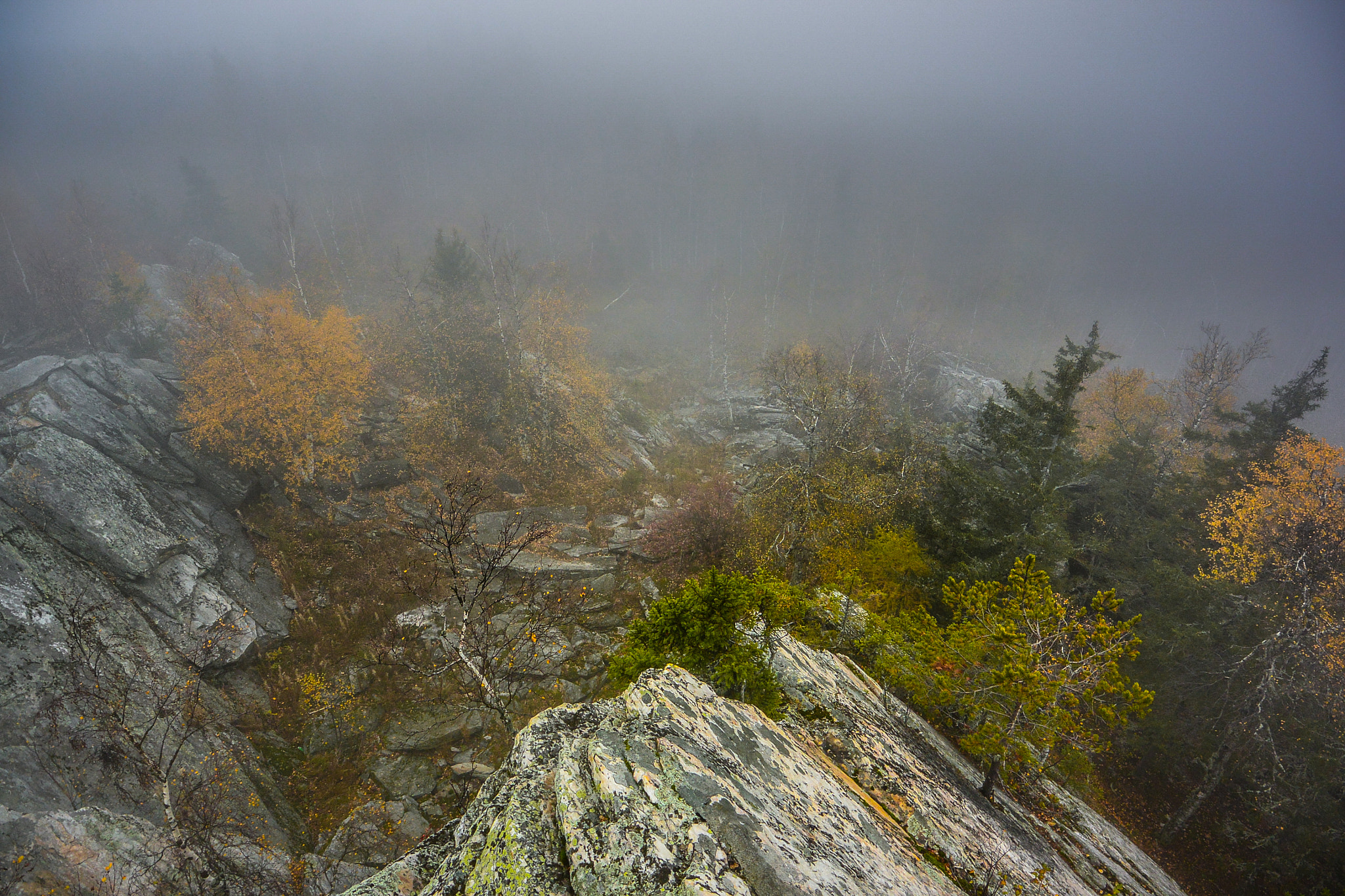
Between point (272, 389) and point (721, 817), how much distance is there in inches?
1109

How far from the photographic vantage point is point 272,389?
2258 cm

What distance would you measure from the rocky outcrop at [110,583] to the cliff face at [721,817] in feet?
38.7

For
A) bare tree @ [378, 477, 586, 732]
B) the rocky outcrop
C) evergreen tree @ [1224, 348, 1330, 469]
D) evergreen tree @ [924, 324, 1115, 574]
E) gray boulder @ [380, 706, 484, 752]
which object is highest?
evergreen tree @ [1224, 348, 1330, 469]

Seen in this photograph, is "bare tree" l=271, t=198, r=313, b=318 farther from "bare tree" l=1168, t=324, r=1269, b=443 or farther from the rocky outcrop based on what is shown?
"bare tree" l=1168, t=324, r=1269, b=443

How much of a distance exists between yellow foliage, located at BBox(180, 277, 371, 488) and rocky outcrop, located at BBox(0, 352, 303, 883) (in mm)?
1829

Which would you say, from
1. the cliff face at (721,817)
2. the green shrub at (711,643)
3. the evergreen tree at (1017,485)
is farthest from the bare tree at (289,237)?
the evergreen tree at (1017,485)

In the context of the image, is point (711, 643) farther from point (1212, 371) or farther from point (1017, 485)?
point (1212, 371)

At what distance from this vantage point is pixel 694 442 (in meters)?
41.3

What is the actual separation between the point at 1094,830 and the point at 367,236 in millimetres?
88672

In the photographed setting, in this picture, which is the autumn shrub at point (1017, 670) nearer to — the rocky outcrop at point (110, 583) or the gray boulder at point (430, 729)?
the gray boulder at point (430, 729)

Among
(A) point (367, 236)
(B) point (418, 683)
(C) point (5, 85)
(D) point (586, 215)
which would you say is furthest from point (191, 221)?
(B) point (418, 683)

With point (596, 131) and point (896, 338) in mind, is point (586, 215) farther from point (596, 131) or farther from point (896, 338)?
point (896, 338)

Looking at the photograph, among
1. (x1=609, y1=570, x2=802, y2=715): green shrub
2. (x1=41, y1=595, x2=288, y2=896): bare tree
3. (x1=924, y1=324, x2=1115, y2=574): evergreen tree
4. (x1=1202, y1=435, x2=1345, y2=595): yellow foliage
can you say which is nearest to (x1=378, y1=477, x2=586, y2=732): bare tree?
(x1=41, y1=595, x2=288, y2=896): bare tree

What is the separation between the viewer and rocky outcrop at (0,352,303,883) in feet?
34.8
